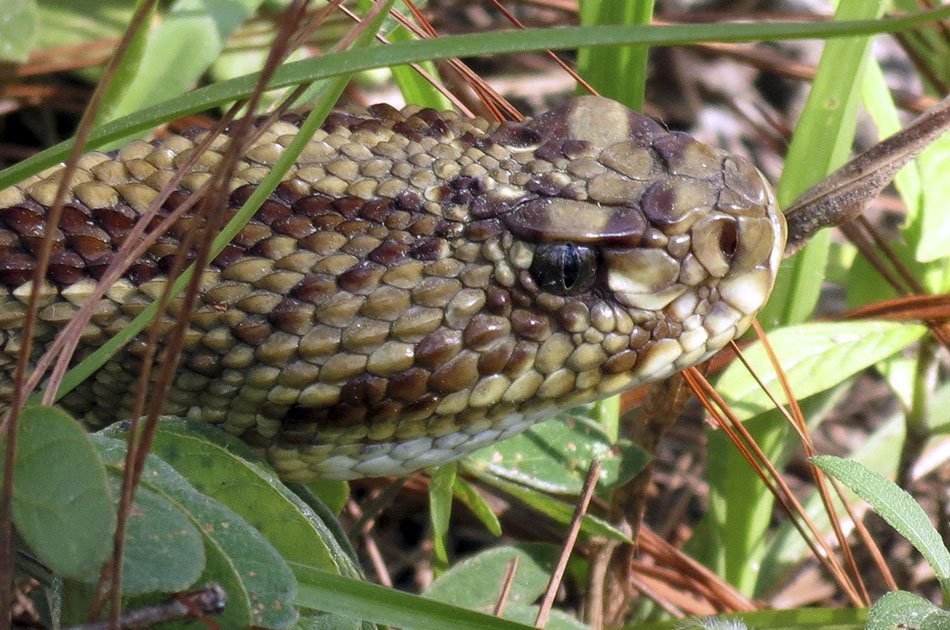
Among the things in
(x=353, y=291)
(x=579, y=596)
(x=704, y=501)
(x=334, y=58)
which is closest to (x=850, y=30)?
(x=334, y=58)

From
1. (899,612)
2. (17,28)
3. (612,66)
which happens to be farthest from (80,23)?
(899,612)

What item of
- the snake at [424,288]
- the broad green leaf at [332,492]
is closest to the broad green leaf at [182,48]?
the snake at [424,288]

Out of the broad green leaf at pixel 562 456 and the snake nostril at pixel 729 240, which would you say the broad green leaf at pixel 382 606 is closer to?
the broad green leaf at pixel 562 456

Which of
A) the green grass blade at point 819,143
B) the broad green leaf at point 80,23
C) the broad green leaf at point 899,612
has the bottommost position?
the broad green leaf at point 899,612

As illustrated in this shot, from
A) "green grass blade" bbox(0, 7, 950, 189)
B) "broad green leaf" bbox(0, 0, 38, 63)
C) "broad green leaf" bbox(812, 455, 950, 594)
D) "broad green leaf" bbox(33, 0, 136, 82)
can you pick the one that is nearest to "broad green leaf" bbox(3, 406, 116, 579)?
"green grass blade" bbox(0, 7, 950, 189)

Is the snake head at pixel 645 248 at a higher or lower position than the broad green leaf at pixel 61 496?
higher

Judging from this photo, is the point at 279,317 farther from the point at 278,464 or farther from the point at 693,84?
the point at 693,84
